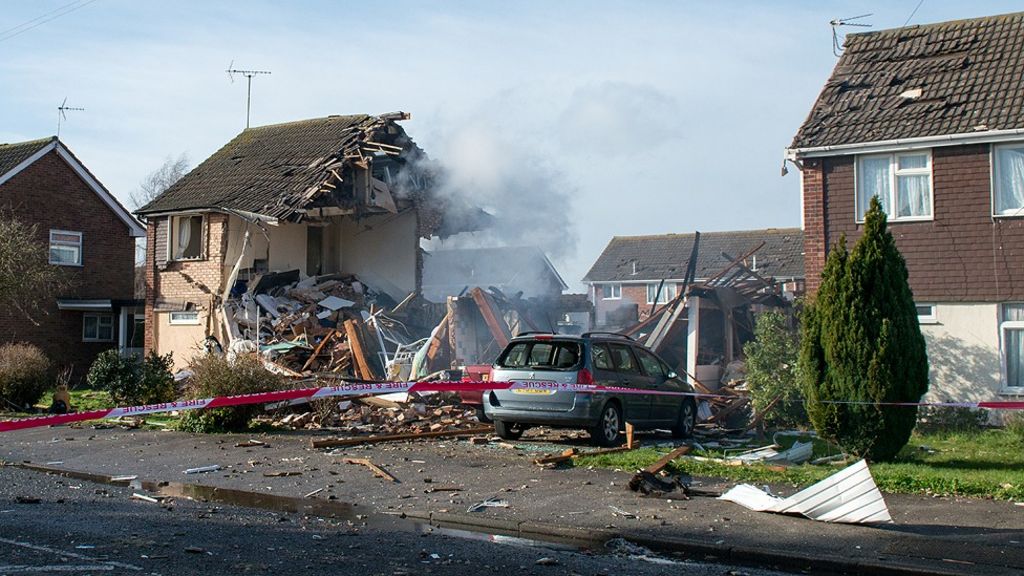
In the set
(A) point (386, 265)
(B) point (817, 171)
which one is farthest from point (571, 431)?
(A) point (386, 265)

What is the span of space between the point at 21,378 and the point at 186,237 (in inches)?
312

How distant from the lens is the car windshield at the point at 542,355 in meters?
13.4

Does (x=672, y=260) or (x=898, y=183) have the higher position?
(x=672, y=260)

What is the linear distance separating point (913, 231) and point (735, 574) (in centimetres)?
1178

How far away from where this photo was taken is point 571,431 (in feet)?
50.3

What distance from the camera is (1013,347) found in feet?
52.9

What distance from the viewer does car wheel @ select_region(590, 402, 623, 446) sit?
13.0m

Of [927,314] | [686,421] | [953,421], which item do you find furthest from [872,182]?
[686,421]

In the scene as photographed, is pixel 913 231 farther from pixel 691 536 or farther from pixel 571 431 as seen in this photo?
pixel 691 536

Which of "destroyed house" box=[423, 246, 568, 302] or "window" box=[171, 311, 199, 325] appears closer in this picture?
"destroyed house" box=[423, 246, 568, 302]

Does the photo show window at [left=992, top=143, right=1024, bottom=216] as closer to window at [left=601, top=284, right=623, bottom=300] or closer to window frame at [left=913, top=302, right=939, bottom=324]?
window frame at [left=913, top=302, right=939, bottom=324]

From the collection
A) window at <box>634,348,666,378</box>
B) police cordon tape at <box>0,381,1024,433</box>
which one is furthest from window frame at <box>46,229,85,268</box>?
window at <box>634,348,666,378</box>

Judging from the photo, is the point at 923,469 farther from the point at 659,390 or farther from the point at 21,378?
the point at 21,378

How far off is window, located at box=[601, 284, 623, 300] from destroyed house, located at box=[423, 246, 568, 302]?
24.4 m
